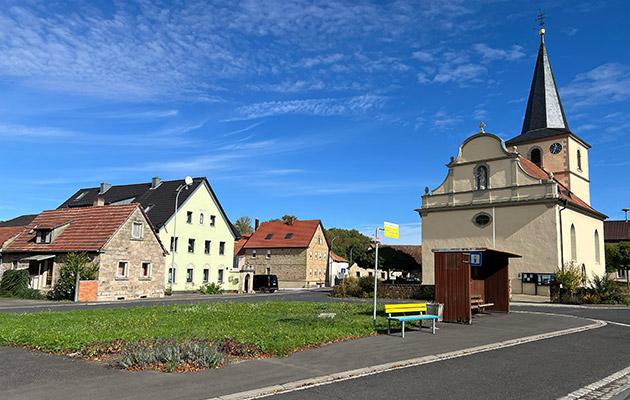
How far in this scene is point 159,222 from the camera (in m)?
41.7

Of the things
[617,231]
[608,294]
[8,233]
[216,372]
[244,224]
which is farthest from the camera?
[244,224]

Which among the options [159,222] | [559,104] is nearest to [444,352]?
[159,222]

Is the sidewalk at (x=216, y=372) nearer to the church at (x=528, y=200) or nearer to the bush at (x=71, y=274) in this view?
the bush at (x=71, y=274)

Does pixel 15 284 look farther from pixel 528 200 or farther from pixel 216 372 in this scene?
pixel 528 200

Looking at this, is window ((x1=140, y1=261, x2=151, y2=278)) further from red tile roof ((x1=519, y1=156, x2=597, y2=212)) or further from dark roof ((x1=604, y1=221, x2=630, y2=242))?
dark roof ((x1=604, y1=221, x2=630, y2=242))

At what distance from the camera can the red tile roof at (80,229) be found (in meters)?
31.1

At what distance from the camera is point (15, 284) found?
99.2ft

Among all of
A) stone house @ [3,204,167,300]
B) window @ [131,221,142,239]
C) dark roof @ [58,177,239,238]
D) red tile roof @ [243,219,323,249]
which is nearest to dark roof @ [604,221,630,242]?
red tile roof @ [243,219,323,249]

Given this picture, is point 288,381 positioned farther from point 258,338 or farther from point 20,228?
point 20,228

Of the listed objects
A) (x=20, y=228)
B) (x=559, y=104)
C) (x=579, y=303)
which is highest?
(x=559, y=104)

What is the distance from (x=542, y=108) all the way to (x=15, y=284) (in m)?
44.6

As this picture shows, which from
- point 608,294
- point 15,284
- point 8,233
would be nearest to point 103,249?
point 15,284

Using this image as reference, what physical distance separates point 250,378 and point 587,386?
17.3ft

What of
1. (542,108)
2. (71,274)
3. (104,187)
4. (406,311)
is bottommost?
(406,311)
